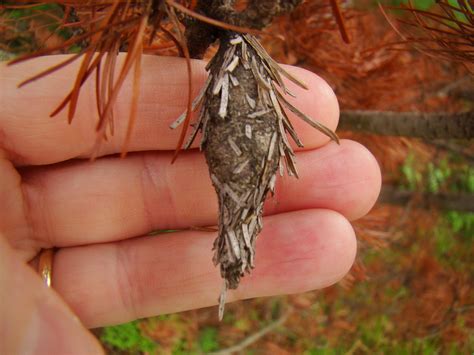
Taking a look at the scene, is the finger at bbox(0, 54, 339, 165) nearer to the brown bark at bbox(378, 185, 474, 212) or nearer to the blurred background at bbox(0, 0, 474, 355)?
the blurred background at bbox(0, 0, 474, 355)

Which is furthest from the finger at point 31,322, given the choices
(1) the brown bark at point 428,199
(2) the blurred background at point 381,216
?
(1) the brown bark at point 428,199

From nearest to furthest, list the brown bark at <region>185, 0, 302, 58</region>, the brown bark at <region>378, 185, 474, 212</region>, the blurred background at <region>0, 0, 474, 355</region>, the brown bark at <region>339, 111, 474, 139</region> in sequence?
the brown bark at <region>185, 0, 302, 58</region>, the brown bark at <region>339, 111, 474, 139</region>, the blurred background at <region>0, 0, 474, 355</region>, the brown bark at <region>378, 185, 474, 212</region>

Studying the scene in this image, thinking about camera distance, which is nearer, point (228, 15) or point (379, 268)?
point (228, 15)

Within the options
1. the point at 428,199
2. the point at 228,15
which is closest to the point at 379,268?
the point at 428,199

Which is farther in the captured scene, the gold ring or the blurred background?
the blurred background

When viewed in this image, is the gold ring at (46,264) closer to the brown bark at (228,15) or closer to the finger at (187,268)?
the finger at (187,268)

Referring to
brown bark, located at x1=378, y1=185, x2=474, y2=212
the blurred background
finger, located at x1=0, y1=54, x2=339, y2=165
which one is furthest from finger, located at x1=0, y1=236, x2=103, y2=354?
brown bark, located at x1=378, y1=185, x2=474, y2=212

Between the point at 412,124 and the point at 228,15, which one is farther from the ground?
the point at 228,15

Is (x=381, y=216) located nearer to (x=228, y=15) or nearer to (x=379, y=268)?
(x=379, y=268)

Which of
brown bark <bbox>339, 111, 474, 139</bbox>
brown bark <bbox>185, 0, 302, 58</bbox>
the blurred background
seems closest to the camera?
brown bark <bbox>185, 0, 302, 58</bbox>
